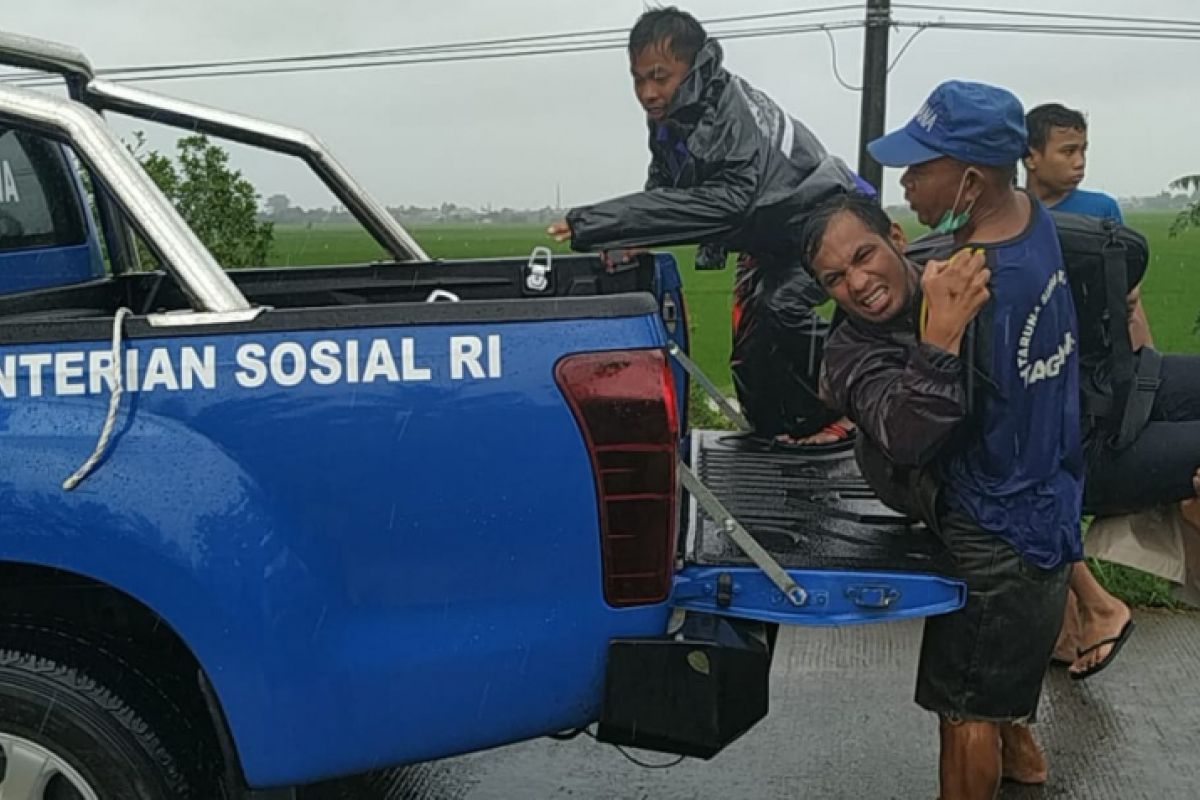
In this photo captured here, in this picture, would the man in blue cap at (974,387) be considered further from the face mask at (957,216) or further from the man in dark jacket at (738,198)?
the man in dark jacket at (738,198)

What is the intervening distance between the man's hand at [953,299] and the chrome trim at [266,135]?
1.96 m

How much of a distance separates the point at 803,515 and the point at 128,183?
188cm

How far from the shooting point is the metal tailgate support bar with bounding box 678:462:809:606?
293cm

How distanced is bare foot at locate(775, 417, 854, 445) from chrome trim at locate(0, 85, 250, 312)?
2.47 m

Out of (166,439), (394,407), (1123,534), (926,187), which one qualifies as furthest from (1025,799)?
(166,439)

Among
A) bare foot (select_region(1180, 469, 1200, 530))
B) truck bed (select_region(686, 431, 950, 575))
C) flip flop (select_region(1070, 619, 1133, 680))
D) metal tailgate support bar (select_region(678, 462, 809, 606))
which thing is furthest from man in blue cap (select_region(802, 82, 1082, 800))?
flip flop (select_region(1070, 619, 1133, 680))

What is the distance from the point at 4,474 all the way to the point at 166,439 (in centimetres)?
30

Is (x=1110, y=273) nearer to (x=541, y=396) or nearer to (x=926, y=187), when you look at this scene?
(x=926, y=187)

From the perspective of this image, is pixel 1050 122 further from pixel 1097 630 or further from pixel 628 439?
pixel 628 439

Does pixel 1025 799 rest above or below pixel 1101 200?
below

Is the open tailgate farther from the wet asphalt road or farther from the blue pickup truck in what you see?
the wet asphalt road

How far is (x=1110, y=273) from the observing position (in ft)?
12.3

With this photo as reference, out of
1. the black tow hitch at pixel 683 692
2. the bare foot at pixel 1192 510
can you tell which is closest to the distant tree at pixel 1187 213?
the bare foot at pixel 1192 510

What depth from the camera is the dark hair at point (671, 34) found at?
14.5 ft
